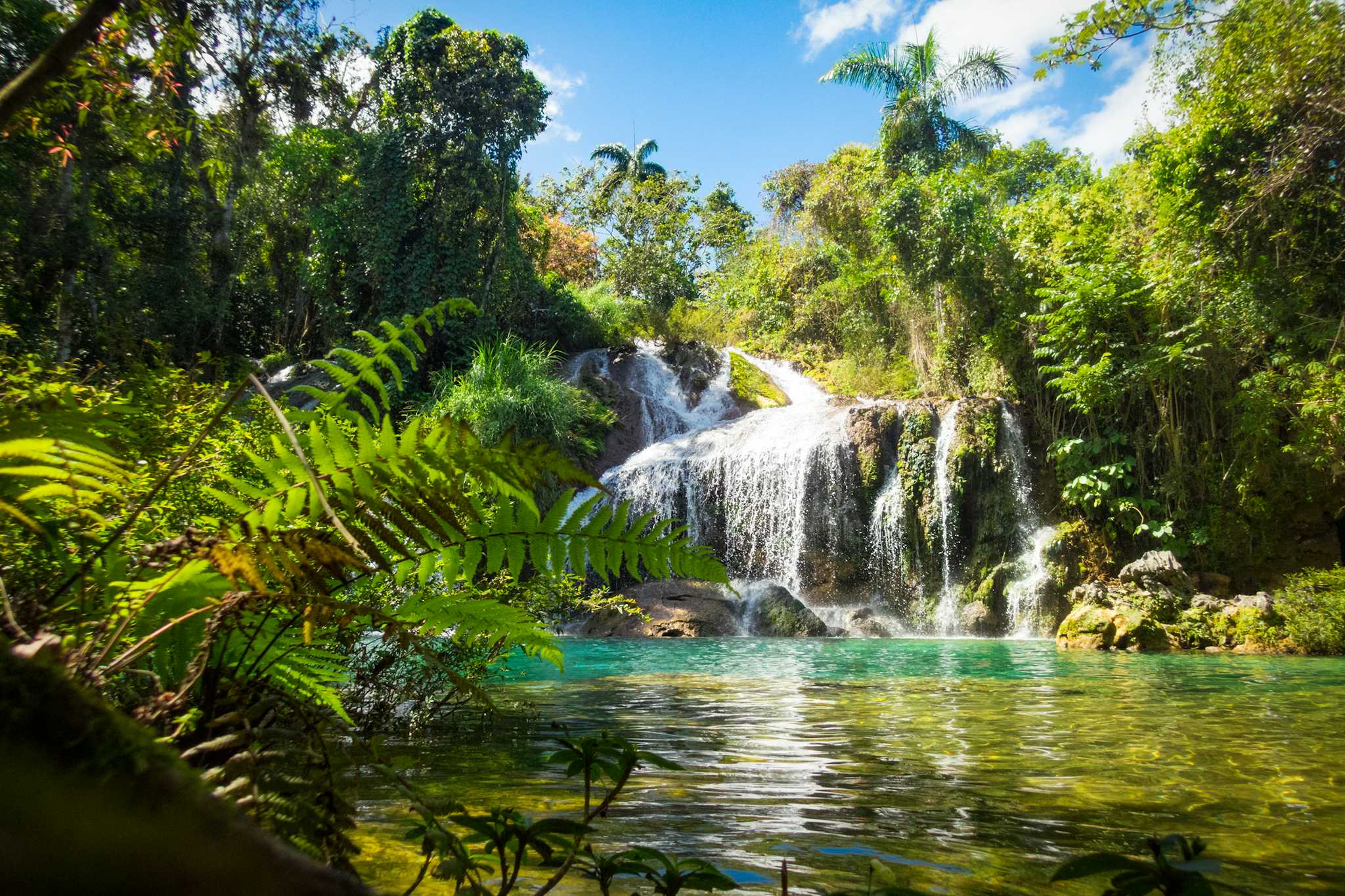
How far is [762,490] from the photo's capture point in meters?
13.8

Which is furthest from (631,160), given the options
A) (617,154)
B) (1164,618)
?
(1164,618)

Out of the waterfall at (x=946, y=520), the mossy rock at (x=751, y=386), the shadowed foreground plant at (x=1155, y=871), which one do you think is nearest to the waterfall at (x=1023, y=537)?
the waterfall at (x=946, y=520)

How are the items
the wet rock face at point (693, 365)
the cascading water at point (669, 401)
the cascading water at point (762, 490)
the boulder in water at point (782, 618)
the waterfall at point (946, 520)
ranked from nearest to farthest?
the boulder in water at point (782, 618)
the waterfall at point (946, 520)
the cascading water at point (762, 490)
the cascading water at point (669, 401)
the wet rock face at point (693, 365)

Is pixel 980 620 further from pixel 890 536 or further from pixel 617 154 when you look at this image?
pixel 617 154

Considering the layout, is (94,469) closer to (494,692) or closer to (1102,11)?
(494,692)

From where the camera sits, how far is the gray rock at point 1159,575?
404 inches

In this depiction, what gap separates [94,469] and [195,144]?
727 inches

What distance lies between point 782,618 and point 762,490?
2.95 meters

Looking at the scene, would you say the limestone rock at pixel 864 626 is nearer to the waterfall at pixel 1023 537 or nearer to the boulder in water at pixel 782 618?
the boulder in water at pixel 782 618

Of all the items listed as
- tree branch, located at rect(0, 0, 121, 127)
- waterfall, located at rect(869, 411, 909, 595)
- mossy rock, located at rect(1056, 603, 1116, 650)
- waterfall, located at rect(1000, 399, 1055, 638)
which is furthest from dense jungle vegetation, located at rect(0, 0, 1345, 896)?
Result: waterfall, located at rect(869, 411, 909, 595)

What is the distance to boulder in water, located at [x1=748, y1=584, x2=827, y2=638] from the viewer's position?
1126 centimetres

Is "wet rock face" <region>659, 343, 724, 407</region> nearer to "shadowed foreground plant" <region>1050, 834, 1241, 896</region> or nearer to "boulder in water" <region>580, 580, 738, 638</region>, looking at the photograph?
"boulder in water" <region>580, 580, 738, 638</region>

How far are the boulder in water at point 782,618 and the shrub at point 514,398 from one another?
14.6 feet

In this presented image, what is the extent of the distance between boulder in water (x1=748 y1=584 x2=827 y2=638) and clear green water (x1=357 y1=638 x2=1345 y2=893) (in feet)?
18.0
